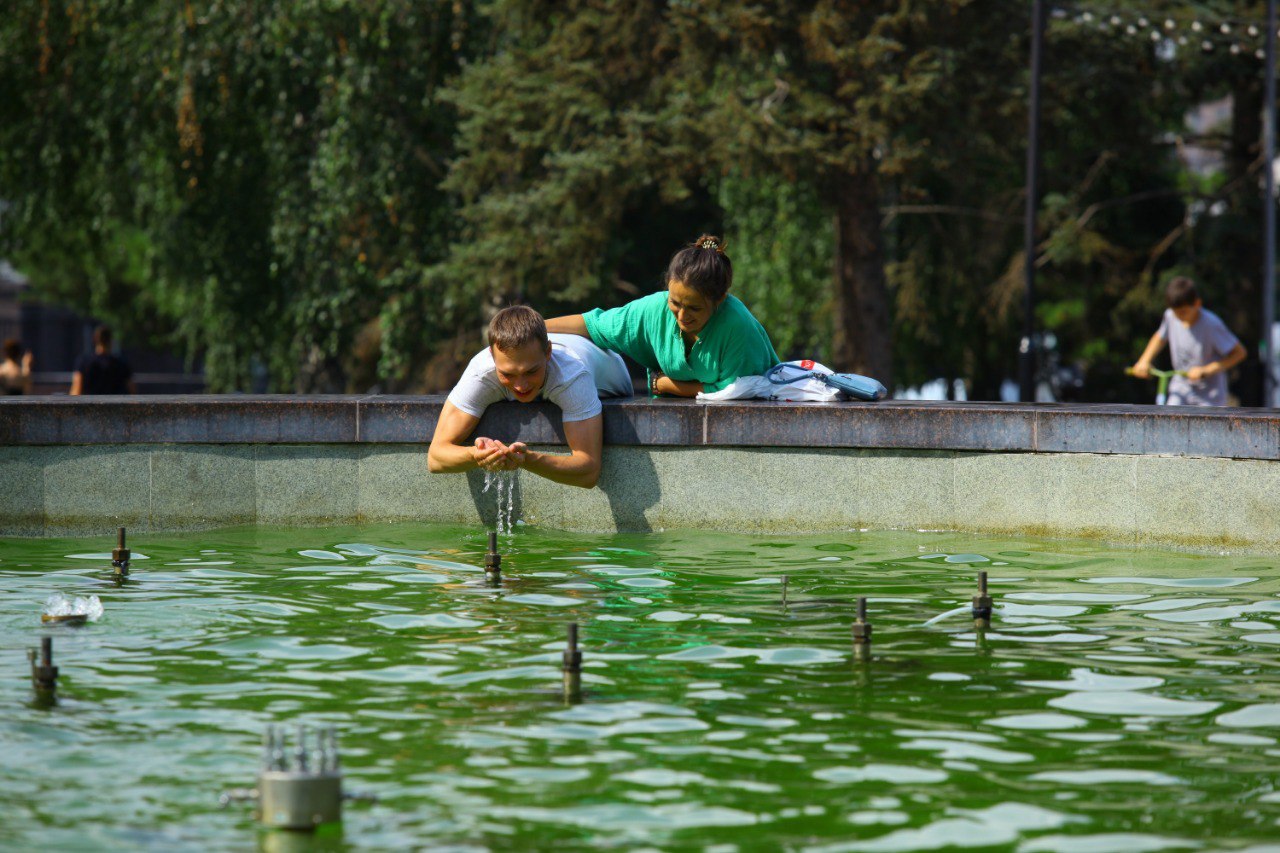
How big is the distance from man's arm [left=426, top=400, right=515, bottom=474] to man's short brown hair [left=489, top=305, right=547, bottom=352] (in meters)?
0.66

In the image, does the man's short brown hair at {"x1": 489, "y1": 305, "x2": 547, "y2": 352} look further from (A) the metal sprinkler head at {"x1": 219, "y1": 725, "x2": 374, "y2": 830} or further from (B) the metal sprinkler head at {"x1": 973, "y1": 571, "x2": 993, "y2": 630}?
(A) the metal sprinkler head at {"x1": 219, "y1": 725, "x2": 374, "y2": 830}

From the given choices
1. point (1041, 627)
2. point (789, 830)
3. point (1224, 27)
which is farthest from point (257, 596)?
point (1224, 27)

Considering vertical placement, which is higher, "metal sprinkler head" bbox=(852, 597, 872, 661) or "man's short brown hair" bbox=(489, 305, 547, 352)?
"man's short brown hair" bbox=(489, 305, 547, 352)

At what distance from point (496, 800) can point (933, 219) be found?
2151 cm

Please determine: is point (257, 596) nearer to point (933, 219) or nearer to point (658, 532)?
point (658, 532)

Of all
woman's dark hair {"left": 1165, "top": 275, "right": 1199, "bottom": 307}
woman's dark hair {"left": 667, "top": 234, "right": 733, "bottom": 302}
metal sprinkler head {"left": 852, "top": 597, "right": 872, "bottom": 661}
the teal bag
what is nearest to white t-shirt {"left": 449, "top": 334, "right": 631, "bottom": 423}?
woman's dark hair {"left": 667, "top": 234, "right": 733, "bottom": 302}

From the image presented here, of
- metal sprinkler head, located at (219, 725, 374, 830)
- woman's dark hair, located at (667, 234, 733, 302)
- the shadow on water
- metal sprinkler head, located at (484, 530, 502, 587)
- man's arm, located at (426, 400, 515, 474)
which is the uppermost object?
woman's dark hair, located at (667, 234, 733, 302)

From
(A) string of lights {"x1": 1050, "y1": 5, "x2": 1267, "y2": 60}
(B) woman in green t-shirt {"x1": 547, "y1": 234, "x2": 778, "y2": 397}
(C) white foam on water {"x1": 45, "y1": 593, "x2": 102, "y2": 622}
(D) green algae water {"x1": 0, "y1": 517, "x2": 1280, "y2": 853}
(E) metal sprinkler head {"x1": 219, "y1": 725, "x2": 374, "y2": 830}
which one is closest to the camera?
(E) metal sprinkler head {"x1": 219, "y1": 725, "x2": 374, "y2": 830}

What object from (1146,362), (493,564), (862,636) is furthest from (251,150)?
(862,636)

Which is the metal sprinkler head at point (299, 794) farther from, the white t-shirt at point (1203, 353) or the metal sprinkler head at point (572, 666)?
the white t-shirt at point (1203, 353)

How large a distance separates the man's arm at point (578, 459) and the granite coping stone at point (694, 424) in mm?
258

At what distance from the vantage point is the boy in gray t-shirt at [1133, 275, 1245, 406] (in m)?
13.5

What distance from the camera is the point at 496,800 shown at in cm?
480

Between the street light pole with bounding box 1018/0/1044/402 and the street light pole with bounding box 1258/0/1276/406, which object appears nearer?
the street light pole with bounding box 1018/0/1044/402
